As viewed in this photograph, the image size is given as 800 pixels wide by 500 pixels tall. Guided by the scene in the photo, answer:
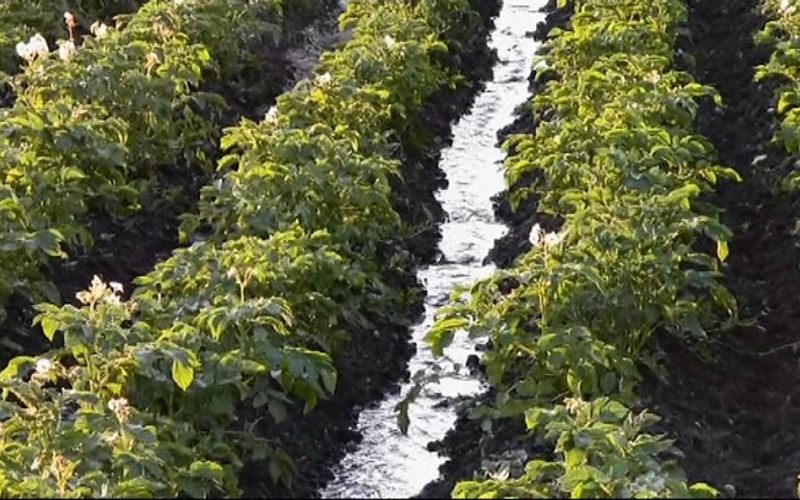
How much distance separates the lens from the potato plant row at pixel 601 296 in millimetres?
3625

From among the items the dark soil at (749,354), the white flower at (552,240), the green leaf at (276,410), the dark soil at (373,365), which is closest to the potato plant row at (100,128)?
the dark soil at (373,365)

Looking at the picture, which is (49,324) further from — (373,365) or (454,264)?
(454,264)

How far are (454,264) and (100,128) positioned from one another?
1.84 meters

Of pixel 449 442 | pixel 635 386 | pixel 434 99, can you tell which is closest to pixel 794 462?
pixel 635 386

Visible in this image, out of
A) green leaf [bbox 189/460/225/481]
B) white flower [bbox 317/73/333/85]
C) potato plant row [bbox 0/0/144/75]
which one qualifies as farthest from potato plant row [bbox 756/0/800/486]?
potato plant row [bbox 0/0/144/75]

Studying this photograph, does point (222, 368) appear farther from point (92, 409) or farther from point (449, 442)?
point (449, 442)

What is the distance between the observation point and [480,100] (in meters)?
9.10

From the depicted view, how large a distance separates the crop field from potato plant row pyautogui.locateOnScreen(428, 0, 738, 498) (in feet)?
0.04

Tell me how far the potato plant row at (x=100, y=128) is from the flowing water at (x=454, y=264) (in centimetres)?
143

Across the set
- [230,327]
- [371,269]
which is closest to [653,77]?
[371,269]

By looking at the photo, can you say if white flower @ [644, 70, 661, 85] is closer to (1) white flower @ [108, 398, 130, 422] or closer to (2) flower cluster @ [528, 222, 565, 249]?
(2) flower cluster @ [528, 222, 565, 249]

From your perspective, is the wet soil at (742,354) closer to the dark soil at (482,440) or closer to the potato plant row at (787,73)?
the dark soil at (482,440)

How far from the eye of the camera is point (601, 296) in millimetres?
4711

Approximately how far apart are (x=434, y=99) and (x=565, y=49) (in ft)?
3.60
